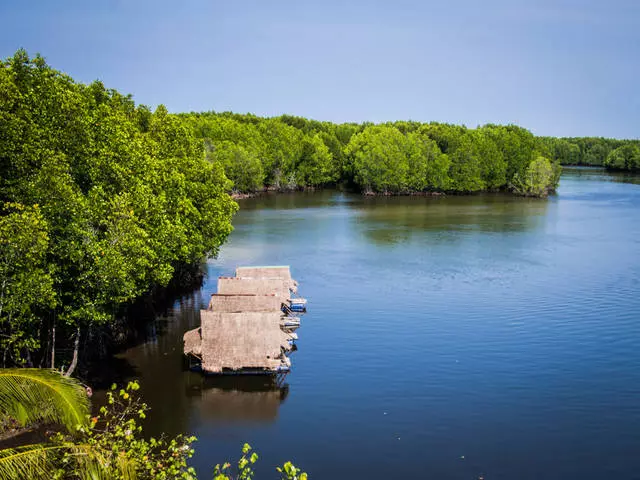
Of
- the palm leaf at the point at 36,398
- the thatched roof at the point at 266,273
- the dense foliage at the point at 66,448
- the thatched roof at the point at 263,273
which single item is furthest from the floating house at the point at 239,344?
the palm leaf at the point at 36,398

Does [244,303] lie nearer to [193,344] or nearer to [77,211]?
[193,344]

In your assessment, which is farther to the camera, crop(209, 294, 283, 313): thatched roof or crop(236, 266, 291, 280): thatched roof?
crop(236, 266, 291, 280): thatched roof

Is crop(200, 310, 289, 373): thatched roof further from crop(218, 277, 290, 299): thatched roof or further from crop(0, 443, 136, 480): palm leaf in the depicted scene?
crop(0, 443, 136, 480): palm leaf

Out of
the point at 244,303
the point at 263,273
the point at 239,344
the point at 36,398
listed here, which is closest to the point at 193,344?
the point at 239,344

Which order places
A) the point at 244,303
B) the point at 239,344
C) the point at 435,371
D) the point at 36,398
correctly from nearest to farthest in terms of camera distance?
1. the point at 36,398
2. the point at 239,344
3. the point at 435,371
4. the point at 244,303

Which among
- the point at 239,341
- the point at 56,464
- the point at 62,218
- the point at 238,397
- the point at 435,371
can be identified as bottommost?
the point at 238,397

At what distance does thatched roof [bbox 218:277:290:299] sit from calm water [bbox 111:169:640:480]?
9.24 ft

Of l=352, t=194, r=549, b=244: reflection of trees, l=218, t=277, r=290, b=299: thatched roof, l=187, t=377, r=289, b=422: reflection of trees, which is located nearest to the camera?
l=187, t=377, r=289, b=422: reflection of trees

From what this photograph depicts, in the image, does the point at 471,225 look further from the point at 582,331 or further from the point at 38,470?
the point at 38,470

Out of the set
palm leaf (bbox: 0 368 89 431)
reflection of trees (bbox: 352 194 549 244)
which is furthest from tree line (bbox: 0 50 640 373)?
reflection of trees (bbox: 352 194 549 244)

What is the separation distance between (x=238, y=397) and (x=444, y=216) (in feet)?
215

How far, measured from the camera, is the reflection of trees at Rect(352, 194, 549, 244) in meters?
74.6

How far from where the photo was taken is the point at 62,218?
2381 centimetres

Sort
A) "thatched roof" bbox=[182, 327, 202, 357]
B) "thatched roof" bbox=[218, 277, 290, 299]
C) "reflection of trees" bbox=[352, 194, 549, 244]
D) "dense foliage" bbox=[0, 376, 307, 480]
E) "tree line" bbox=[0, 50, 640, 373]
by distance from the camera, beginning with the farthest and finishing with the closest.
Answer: "reflection of trees" bbox=[352, 194, 549, 244] → "thatched roof" bbox=[218, 277, 290, 299] → "thatched roof" bbox=[182, 327, 202, 357] → "tree line" bbox=[0, 50, 640, 373] → "dense foliage" bbox=[0, 376, 307, 480]
